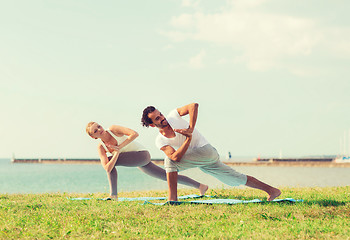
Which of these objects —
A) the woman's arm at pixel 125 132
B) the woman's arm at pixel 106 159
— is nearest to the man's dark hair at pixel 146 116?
the woman's arm at pixel 125 132

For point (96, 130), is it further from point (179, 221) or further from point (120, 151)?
point (179, 221)

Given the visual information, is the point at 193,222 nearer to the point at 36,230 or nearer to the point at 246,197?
the point at 36,230

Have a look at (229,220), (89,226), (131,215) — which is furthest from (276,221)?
(89,226)

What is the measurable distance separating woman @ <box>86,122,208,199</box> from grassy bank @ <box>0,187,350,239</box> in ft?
3.40

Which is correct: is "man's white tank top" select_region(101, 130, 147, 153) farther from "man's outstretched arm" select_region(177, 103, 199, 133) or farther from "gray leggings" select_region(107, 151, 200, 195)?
"man's outstretched arm" select_region(177, 103, 199, 133)

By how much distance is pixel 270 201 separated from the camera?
279 inches

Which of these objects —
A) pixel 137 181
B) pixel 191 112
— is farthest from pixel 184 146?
pixel 137 181

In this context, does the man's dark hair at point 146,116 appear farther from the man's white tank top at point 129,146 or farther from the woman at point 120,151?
the man's white tank top at point 129,146

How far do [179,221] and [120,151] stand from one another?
2.69 m

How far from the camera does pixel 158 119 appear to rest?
663cm

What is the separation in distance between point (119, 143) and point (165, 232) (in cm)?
311

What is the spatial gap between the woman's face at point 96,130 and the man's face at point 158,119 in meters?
1.46

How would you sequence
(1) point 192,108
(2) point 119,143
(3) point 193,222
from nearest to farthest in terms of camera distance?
(3) point 193,222
(1) point 192,108
(2) point 119,143

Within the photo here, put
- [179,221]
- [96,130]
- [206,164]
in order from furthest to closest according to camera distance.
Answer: [96,130]
[206,164]
[179,221]
